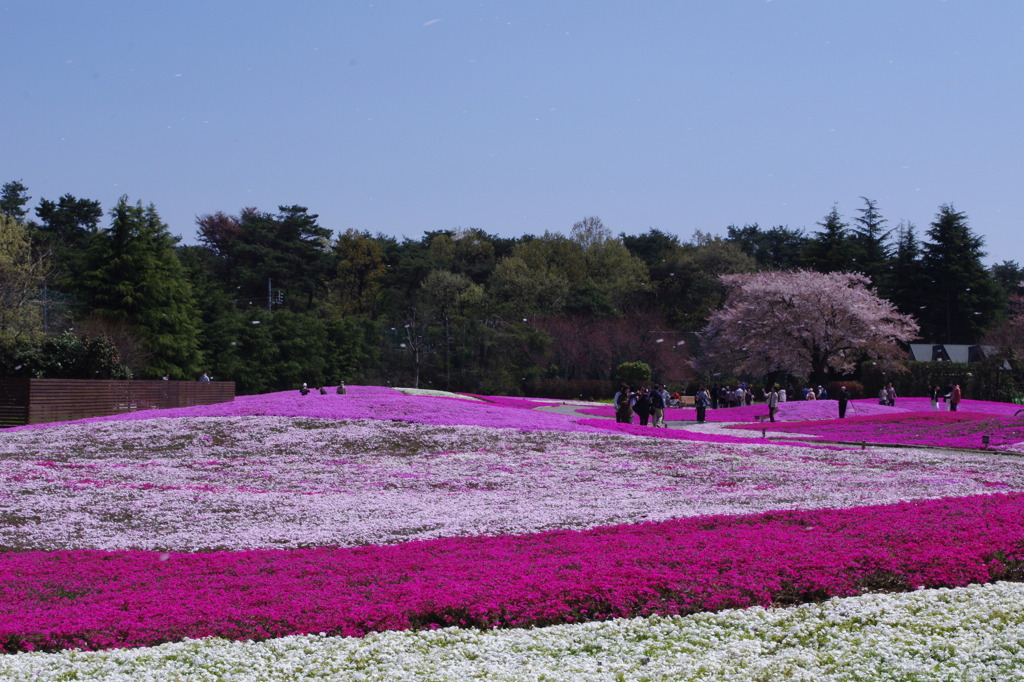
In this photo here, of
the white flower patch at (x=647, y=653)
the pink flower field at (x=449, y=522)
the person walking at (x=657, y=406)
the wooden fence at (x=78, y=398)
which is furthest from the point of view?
the person walking at (x=657, y=406)

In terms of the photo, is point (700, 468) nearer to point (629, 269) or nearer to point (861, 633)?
point (861, 633)

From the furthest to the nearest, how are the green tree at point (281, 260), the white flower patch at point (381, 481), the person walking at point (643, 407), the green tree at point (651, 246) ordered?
the green tree at point (651, 246)
the green tree at point (281, 260)
the person walking at point (643, 407)
the white flower patch at point (381, 481)

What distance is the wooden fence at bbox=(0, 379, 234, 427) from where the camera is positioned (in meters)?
32.7

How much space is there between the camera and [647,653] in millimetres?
6969

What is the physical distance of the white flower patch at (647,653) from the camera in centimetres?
650

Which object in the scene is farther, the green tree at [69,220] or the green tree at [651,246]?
the green tree at [651,246]

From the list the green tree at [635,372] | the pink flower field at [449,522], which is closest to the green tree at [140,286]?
the pink flower field at [449,522]

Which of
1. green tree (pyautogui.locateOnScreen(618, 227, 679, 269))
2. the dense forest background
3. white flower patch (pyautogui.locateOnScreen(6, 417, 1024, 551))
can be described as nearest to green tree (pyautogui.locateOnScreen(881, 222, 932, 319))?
the dense forest background

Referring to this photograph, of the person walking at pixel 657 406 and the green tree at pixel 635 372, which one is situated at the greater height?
the green tree at pixel 635 372

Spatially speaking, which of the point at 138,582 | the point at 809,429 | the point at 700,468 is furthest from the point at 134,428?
the point at 809,429

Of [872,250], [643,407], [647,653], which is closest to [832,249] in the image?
[872,250]

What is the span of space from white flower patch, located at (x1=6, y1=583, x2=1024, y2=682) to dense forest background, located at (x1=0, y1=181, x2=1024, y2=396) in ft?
111

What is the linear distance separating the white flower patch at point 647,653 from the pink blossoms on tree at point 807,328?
58879 millimetres

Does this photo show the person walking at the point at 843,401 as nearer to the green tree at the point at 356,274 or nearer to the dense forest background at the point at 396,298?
the dense forest background at the point at 396,298
